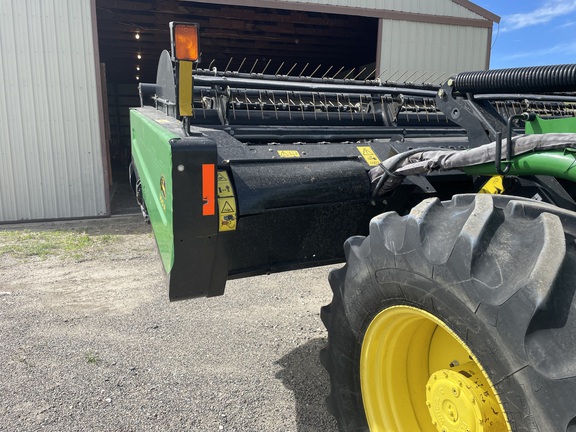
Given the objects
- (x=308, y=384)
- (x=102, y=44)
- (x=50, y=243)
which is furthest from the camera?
(x=102, y=44)

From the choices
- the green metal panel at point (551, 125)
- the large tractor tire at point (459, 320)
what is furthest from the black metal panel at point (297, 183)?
the green metal panel at point (551, 125)

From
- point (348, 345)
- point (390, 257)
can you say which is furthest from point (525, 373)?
point (348, 345)

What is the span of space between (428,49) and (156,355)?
7.49 metres

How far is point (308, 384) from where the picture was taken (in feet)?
8.71

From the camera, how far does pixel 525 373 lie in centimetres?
106

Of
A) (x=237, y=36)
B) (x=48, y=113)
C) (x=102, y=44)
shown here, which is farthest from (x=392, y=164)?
(x=102, y=44)

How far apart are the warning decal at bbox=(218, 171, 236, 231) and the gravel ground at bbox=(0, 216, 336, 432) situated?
1.01 m

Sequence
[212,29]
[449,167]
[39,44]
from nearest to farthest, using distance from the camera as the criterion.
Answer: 1. [449,167]
2. [39,44]
3. [212,29]

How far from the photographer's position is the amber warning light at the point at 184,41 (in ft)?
5.79

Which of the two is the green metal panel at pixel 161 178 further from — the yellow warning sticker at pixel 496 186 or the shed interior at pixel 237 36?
the shed interior at pixel 237 36

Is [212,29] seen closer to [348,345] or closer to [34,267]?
[34,267]

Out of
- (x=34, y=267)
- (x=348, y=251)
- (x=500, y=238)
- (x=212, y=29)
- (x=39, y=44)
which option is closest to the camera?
(x=500, y=238)

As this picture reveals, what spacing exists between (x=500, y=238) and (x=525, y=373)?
327mm

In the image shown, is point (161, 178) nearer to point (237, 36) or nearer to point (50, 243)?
point (50, 243)
